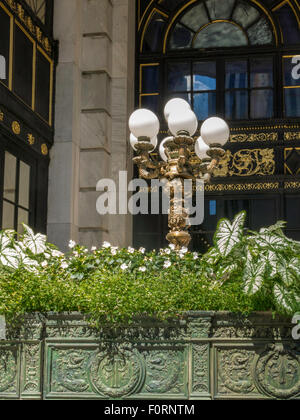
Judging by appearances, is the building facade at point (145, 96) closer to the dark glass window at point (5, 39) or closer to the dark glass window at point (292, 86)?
the dark glass window at point (292, 86)

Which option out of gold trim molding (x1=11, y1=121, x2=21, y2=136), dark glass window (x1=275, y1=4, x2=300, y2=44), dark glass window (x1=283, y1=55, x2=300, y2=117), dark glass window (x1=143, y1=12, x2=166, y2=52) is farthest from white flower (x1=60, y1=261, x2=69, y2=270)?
dark glass window (x1=275, y1=4, x2=300, y2=44)

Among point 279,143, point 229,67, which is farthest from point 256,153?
point 229,67

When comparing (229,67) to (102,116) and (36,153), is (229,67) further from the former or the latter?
(36,153)

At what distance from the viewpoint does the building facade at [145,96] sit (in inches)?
443

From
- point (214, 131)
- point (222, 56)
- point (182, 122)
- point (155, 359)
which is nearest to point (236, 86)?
point (222, 56)

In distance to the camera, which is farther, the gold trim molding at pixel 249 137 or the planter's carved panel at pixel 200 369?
the gold trim molding at pixel 249 137

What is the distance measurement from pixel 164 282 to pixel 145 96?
8878mm

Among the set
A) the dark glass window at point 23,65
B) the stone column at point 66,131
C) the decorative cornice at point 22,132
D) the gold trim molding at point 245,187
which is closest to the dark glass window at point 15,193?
the decorative cornice at point 22,132

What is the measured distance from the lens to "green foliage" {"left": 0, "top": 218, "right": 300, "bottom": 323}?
4.42 metres

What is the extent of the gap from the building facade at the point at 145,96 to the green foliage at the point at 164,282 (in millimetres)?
5373

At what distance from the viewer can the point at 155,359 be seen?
442 cm

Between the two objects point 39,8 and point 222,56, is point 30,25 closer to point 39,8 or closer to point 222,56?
point 39,8

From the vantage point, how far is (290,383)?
14.1 feet

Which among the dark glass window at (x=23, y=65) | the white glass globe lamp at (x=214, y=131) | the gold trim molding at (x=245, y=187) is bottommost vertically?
the white glass globe lamp at (x=214, y=131)
